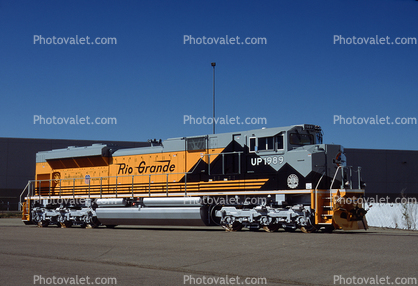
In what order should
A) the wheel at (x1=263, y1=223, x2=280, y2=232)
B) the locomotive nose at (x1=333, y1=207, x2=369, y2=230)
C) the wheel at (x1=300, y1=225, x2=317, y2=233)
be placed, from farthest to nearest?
the wheel at (x1=263, y1=223, x2=280, y2=232) → the wheel at (x1=300, y1=225, x2=317, y2=233) → the locomotive nose at (x1=333, y1=207, x2=369, y2=230)

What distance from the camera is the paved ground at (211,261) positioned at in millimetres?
8148

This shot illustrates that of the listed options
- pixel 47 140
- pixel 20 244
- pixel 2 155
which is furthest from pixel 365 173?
pixel 20 244

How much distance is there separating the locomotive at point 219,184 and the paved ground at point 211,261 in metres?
3.50

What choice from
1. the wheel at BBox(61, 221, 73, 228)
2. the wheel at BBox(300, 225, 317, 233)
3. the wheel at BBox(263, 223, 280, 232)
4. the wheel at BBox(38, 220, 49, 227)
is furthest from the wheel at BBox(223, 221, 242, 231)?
the wheel at BBox(38, 220, 49, 227)

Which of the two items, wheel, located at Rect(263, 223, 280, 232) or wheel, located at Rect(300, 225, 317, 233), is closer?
wheel, located at Rect(300, 225, 317, 233)

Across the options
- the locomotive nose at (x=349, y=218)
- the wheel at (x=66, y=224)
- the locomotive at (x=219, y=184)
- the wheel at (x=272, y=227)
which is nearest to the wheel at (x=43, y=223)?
the locomotive at (x=219, y=184)

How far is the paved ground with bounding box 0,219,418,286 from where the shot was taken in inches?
321

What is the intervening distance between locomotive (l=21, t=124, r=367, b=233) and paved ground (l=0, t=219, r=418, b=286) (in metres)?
3.50

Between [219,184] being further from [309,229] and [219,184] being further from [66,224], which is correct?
[66,224]

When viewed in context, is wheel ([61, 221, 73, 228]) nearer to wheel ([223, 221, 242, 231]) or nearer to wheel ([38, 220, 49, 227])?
wheel ([38, 220, 49, 227])

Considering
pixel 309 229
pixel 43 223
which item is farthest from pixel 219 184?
pixel 43 223

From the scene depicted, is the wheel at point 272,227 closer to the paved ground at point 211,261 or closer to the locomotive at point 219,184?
the locomotive at point 219,184

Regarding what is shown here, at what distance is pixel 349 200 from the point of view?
16.7 metres

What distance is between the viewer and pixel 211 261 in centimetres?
993
